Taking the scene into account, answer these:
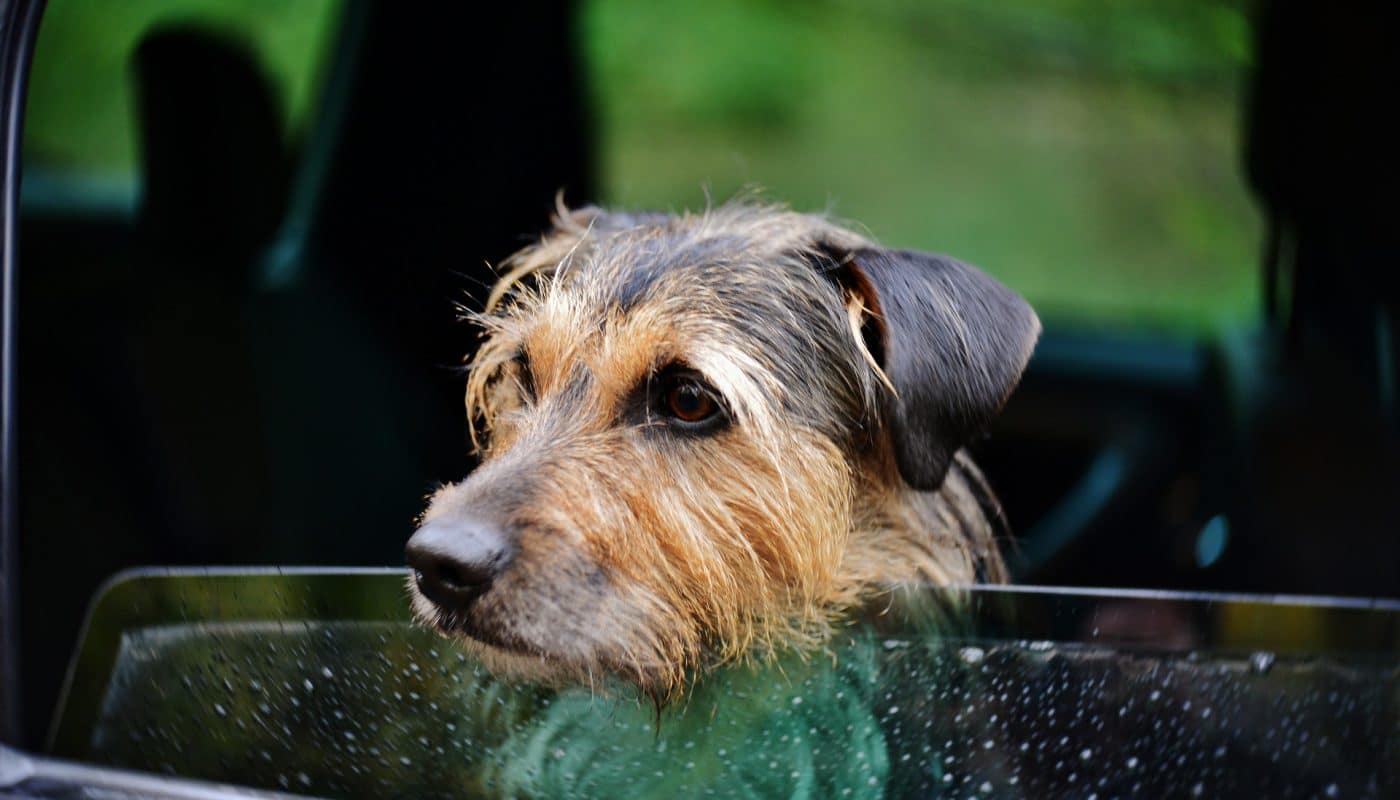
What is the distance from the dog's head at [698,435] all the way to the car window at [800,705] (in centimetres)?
10

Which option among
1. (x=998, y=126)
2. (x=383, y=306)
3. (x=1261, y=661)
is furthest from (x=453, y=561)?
(x=998, y=126)

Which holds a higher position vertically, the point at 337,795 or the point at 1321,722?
the point at 1321,722

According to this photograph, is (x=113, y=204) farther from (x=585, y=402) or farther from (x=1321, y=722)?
(x=1321, y=722)

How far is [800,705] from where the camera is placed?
146 centimetres

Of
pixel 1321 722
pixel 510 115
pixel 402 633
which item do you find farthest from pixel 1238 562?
pixel 402 633

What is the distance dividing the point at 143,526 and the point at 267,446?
0.46 meters

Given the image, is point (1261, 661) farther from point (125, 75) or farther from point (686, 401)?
point (125, 75)

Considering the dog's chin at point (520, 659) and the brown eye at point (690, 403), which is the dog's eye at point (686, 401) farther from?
the dog's chin at point (520, 659)

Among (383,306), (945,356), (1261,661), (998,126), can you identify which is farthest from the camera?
(998,126)

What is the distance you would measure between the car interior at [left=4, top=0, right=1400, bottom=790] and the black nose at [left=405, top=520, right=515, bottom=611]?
1.16m

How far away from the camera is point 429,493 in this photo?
Result: 185cm

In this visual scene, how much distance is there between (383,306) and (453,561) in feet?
5.90

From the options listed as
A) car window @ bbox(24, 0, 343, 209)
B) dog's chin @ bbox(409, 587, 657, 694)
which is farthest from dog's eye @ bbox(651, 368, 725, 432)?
car window @ bbox(24, 0, 343, 209)

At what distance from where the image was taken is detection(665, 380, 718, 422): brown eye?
6.24 ft
